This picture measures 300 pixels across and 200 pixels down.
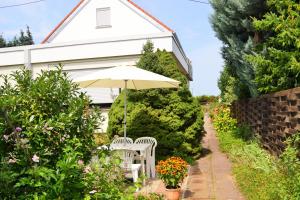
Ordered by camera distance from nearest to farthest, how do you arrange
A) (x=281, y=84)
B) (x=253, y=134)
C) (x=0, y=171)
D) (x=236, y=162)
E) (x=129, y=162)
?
1. (x=0, y=171)
2. (x=129, y=162)
3. (x=281, y=84)
4. (x=236, y=162)
5. (x=253, y=134)

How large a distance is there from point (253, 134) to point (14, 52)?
1059 centimetres

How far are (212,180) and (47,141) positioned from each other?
5.04 metres

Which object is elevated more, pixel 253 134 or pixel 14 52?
pixel 14 52

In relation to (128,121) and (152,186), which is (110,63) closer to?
(128,121)

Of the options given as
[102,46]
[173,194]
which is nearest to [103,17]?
[102,46]

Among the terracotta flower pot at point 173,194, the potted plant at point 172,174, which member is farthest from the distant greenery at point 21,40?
the terracotta flower pot at point 173,194

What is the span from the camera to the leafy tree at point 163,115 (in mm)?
9773

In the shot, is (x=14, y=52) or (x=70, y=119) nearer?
(x=70, y=119)

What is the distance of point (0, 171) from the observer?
2.81 m

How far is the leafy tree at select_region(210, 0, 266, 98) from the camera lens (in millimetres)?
9922

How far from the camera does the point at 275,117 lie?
8586mm

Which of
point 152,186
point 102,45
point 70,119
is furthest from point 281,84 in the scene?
point 102,45

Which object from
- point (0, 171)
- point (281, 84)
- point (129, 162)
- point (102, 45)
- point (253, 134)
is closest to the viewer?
point (0, 171)

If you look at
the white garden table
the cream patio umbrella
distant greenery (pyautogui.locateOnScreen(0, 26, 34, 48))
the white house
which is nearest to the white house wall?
the white house
